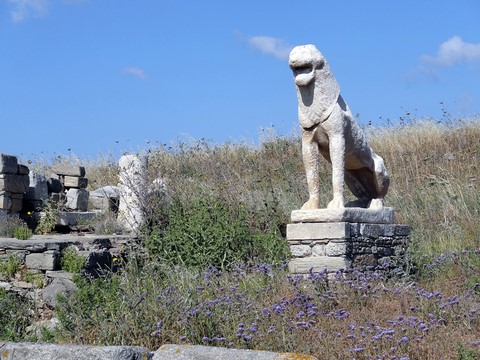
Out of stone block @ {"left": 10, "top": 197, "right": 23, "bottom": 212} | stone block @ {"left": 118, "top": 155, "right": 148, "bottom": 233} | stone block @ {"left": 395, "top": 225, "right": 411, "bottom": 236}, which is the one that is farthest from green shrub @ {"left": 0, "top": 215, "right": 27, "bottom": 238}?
stone block @ {"left": 395, "top": 225, "right": 411, "bottom": 236}

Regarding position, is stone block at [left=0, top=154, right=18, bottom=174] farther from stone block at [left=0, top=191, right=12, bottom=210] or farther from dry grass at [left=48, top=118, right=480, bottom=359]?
dry grass at [left=48, top=118, right=480, bottom=359]

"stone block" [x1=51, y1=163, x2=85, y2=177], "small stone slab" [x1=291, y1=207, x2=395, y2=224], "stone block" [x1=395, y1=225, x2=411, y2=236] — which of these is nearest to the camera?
"small stone slab" [x1=291, y1=207, x2=395, y2=224]

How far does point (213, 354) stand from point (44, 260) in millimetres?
5156

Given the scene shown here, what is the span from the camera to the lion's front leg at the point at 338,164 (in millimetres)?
8930

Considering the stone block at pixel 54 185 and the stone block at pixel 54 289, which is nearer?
the stone block at pixel 54 289

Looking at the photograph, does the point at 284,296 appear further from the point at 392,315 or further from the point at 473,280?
the point at 473,280

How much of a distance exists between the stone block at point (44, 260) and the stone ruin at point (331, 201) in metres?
2.99

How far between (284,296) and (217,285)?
3.42 ft

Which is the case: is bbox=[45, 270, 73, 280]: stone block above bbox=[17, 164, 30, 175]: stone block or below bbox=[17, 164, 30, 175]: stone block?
below

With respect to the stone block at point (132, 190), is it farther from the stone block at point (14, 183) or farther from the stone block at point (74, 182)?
the stone block at point (14, 183)

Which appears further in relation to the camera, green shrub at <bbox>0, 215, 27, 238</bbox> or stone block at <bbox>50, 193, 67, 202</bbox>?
stone block at <bbox>50, 193, 67, 202</bbox>

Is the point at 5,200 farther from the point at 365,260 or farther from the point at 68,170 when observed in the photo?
the point at 365,260

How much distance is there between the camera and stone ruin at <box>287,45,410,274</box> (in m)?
8.77

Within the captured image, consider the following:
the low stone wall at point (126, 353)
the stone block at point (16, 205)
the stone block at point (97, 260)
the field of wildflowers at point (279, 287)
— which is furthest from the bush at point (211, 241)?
the low stone wall at point (126, 353)
